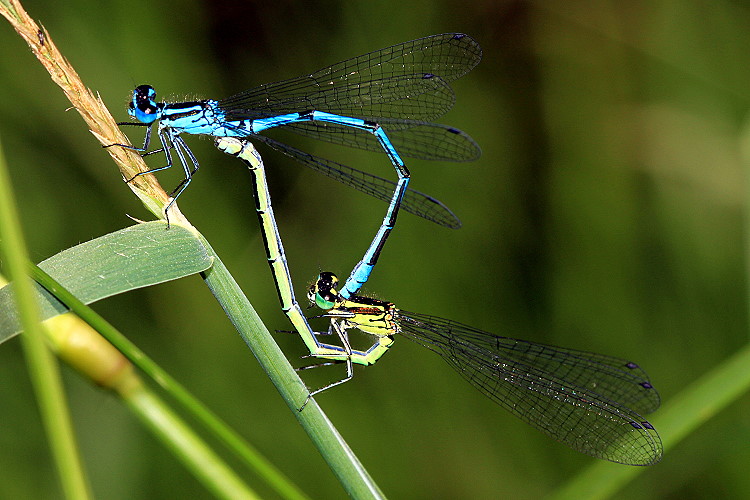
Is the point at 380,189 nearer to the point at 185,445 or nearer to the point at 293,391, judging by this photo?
the point at 293,391

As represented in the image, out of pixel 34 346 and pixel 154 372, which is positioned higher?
pixel 34 346

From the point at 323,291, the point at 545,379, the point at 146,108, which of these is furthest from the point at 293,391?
the point at 545,379

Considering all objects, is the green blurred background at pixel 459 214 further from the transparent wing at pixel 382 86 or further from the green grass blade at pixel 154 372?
the green grass blade at pixel 154 372

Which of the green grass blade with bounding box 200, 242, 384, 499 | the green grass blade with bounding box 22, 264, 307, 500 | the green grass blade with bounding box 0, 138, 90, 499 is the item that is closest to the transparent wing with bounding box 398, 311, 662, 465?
the green grass blade with bounding box 200, 242, 384, 499

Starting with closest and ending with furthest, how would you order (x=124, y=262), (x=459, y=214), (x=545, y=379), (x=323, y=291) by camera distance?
(x=124, y=262) → (x=545, y=379) → (x=323, y=291) → (x=459, y=214)

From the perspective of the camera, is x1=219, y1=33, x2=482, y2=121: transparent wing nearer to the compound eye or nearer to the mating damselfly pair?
the mating damselfly pair
